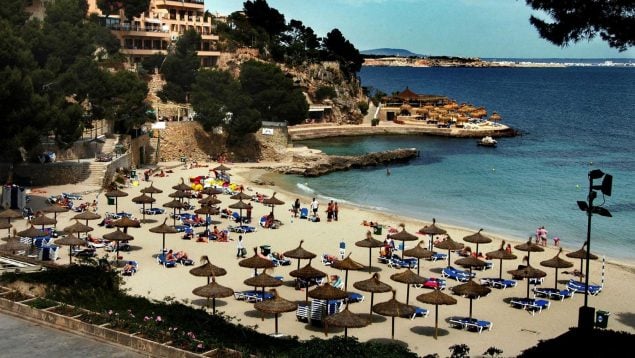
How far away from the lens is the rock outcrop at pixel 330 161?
53.4 metres

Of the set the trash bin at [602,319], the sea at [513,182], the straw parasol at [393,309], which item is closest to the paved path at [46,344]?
the straw parasol at [393,309]

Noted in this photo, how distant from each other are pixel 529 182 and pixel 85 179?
28752 millimetres

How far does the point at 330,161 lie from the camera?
5684 centimetres

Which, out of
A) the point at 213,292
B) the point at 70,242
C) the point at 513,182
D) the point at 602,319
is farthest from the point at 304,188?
the point at 602,319

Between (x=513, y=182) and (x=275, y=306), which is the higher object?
(x=275, y=306)

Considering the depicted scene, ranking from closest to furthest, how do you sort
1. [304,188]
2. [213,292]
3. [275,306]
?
[275,306] < [213,292] < [304,188]

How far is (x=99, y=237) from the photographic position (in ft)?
95.8

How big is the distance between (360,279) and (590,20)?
1069 cm

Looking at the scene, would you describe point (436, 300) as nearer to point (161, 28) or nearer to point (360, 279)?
point (360, 279)

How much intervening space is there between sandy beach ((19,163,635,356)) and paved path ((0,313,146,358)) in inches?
206

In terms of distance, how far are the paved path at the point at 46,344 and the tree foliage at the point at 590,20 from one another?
1227 centimetres

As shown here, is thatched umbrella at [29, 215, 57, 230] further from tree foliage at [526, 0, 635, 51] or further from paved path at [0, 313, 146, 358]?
tree foliage at [526, 0, 635, 51]

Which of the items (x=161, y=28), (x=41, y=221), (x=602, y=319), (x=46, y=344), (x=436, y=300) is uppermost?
(x=161, y=28)

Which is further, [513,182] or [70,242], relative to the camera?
[513,182]
